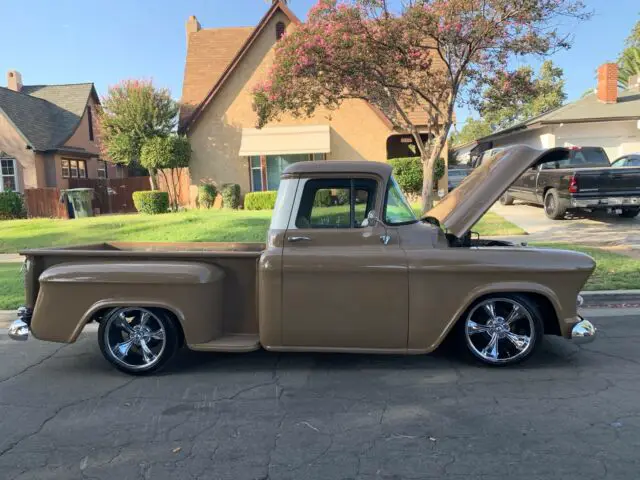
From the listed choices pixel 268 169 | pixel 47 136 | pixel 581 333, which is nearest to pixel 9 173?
pixel 47 136

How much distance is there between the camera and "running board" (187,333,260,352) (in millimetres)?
4238

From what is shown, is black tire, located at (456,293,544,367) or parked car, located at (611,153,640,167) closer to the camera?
black tire, located at (456,293,544,367)

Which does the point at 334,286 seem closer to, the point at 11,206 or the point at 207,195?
the point at 207,195

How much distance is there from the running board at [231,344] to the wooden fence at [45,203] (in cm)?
1872

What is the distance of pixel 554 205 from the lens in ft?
45.1

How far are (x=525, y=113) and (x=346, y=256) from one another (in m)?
52.3

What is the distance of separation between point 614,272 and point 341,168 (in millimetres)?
5854

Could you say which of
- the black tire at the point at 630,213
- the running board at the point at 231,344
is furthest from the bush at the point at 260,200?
the running board at the point at 231,344

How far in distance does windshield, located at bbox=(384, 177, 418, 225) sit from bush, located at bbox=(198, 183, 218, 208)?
56.1 ft

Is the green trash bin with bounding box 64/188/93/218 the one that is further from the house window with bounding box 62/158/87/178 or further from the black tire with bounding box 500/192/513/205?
the black tire with bounding box 500/192/513/205

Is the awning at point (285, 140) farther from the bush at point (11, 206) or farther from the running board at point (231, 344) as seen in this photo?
the running board at point (231, 344)

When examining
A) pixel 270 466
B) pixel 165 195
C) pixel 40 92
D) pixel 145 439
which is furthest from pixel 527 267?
pixel 40 92

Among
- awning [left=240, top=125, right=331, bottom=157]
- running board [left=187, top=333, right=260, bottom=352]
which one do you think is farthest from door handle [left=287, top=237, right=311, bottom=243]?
awning [left=240, top=125, right=331, bottom=157]

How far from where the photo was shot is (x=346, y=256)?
13.7ft
